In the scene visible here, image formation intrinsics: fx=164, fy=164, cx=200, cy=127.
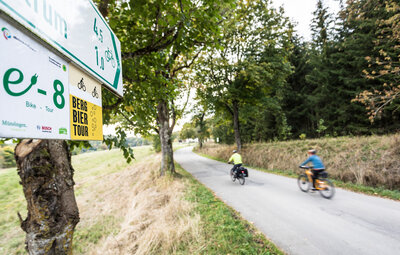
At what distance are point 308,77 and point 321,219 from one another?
19.0 m

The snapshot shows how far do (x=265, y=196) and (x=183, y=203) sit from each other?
311cm

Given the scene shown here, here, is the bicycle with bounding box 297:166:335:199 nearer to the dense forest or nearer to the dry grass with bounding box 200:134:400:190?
the dry grass with bounding box 200:134:400:190

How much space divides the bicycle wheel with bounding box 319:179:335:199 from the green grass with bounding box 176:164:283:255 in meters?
3.43

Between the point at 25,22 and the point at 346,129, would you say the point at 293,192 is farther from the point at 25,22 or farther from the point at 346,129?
the point at 346,129

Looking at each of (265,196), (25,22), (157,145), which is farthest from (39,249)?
(157,145)

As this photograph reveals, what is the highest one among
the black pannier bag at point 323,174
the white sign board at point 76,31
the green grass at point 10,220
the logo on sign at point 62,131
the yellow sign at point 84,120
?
the white sign board at point 76,31

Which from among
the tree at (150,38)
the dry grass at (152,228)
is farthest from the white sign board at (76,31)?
the dry grass at (152,228)

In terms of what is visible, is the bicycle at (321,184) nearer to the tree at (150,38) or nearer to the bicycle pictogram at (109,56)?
the tree at (150,38)

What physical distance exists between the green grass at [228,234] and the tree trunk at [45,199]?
2605 mm

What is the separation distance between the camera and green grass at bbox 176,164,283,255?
10.8ft

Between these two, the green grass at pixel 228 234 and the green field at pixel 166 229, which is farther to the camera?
the green field at pixel 166 229

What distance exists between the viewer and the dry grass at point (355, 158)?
21.0 feet

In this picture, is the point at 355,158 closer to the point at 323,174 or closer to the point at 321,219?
the point at 323,174

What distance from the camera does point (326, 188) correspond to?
575 cm
